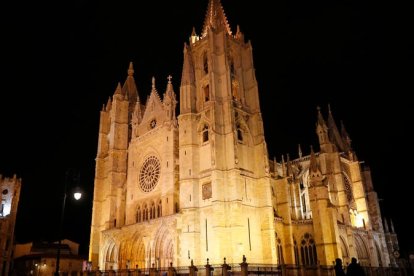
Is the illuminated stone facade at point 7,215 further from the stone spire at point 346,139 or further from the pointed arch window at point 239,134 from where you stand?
the stone spire at point 346,139

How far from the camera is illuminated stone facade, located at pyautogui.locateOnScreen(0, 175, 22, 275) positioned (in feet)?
163

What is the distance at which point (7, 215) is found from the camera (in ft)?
170

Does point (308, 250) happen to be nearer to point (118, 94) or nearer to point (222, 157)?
point (222, 157)

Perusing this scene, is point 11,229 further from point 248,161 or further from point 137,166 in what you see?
point 248,161

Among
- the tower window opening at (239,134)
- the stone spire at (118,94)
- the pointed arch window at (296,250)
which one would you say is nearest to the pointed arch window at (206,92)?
the tower window opening at (239,134)

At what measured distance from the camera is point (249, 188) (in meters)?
33.5

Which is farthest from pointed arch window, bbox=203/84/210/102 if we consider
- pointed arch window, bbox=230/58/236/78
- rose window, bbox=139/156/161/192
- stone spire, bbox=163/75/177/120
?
rose window, bbox=139/156/161/192

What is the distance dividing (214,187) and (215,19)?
19603mm

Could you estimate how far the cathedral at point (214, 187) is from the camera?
31734mm

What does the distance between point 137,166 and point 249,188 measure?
45.7 ft

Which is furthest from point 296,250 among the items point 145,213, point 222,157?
point 145,213

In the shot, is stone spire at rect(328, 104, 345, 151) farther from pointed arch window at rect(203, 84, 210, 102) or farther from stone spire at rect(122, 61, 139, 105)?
stone spire at rect(122, 61, 139, 105)

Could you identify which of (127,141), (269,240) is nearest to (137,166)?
A: (127,141)

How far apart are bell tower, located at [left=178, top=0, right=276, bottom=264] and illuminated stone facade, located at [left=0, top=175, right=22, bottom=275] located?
101 ft
